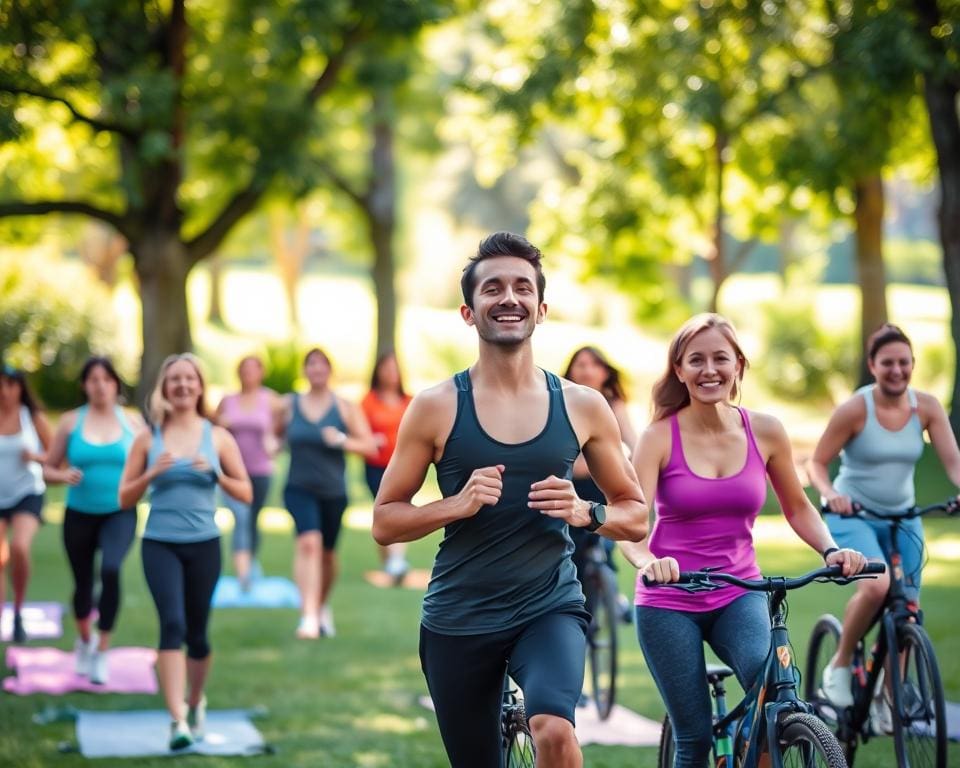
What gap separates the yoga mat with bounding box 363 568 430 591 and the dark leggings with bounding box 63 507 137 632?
217 inches

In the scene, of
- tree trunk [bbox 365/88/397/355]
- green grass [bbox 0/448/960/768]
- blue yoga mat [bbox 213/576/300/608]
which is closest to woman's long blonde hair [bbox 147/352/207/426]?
green grass [bbox 0/448/960/768]

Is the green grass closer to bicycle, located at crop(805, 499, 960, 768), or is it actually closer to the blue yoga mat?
the blue yoga mat

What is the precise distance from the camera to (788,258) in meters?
54.6

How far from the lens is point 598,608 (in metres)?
10.1

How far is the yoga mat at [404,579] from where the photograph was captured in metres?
16.0

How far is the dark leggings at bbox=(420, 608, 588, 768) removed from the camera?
463 cm

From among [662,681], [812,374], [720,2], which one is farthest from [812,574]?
[812,374]

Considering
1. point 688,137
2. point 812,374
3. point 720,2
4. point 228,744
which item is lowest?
point 228,744

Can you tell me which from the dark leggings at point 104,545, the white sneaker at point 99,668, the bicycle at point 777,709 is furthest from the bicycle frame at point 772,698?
the white sneaker at point 99,668

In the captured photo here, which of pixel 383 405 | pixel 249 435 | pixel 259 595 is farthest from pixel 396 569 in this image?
pixel 249 435

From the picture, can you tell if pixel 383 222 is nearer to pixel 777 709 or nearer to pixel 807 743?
pixel 777 709

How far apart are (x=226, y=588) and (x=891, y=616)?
919 centimetres

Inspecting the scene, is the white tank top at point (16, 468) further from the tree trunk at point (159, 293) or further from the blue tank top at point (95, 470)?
the tree trunk at point (159, 293)

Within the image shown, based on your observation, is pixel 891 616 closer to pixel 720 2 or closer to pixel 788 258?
pixel 720 2
